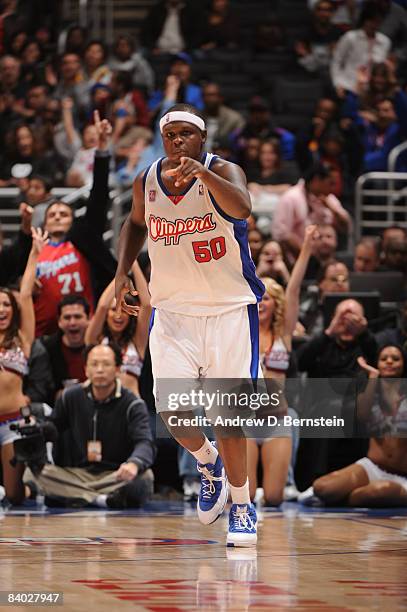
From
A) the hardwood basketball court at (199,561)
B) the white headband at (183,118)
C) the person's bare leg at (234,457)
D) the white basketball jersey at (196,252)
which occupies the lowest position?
the hardwood basketball court at (199,561)

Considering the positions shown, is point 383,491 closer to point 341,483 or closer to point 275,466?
point 341,483

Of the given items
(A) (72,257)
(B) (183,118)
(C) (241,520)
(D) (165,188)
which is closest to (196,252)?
(D) (165,188)

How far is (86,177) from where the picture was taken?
42.7 ft

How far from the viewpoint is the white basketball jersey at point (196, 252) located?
20.6ft

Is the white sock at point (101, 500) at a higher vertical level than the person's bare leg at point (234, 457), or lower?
lower

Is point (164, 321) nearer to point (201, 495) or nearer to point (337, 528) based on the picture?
point (201, 495)

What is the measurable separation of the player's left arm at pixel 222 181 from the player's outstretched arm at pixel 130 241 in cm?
54

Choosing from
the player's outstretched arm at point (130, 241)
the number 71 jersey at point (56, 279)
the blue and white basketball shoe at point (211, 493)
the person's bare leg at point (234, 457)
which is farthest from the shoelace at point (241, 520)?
the number 71 jersey at point (56, 279)

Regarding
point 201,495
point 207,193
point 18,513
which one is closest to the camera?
point 207,193

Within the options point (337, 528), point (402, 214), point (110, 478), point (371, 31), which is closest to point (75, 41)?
point (371, 31)

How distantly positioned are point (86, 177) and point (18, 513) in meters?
5.56

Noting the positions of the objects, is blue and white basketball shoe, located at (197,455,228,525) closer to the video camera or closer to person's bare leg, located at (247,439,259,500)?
the video camera

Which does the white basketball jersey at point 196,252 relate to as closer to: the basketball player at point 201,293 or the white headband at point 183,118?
the basketball player at point 201,293

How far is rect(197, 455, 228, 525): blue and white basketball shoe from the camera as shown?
666cm
